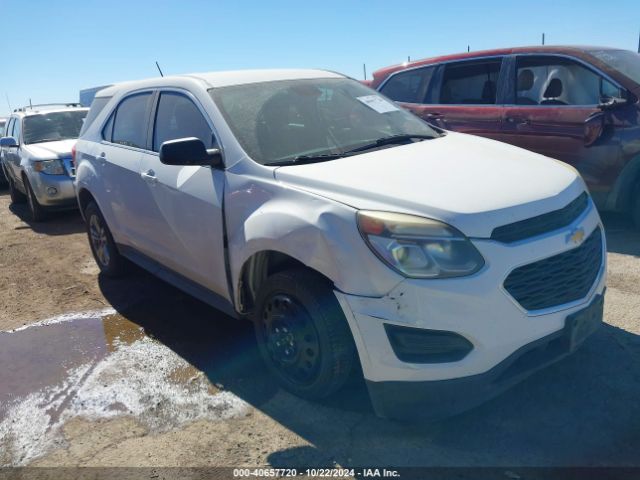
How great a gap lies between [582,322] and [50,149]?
7.81m

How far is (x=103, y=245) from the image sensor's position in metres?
5.18

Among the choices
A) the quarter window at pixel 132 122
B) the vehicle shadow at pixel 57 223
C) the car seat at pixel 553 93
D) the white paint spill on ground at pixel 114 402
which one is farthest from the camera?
the vehicle shadow at pixel 57 223

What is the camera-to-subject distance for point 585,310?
8.38ft

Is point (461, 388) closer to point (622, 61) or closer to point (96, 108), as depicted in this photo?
point (96, 108)

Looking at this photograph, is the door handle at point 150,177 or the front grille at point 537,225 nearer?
the front grille at point 537,225

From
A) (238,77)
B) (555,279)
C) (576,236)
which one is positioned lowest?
(555,279)

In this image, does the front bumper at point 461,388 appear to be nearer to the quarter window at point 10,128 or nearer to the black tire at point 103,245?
the black tire at point 103,245

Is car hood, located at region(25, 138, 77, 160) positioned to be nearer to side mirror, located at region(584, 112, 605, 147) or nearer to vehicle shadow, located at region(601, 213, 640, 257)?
side mirror, located at region(584, 112, 605, 147)

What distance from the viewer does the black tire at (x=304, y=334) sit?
2.59m

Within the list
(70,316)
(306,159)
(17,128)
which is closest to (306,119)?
(306,159)

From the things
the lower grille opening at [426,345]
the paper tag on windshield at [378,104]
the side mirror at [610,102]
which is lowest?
the lower grille opening at [426,345]

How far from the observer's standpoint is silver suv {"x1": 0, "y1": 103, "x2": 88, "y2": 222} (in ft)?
25.5

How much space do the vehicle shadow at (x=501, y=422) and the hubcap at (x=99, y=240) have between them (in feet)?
7.00

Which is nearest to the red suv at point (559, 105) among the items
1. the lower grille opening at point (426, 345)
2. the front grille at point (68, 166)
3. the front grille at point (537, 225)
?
the front grille at point (537, 225)
